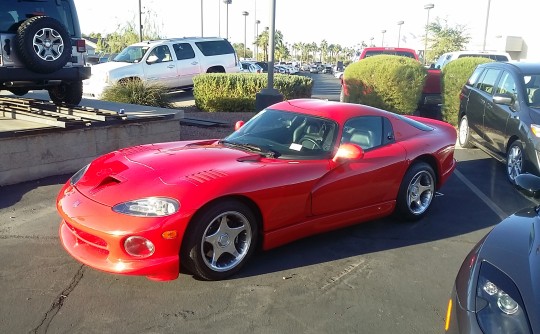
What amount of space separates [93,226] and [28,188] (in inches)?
124

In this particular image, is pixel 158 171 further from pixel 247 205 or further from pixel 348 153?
pixel 348 153

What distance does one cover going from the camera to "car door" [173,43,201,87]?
15859 mm

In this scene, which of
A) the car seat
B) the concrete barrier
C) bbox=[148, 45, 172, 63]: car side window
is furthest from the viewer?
bbox=[148, 45, 172, 63]: car side window

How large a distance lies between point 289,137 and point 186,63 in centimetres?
1209

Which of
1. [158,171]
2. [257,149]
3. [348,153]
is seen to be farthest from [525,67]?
[158,171]

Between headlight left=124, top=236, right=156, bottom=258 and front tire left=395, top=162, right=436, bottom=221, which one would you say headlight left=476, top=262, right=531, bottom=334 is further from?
front tire left=395, top=162, right=436, bottom=221

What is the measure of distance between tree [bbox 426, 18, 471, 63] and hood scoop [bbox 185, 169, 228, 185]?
1614 inches

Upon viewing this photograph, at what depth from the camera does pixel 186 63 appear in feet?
52.4

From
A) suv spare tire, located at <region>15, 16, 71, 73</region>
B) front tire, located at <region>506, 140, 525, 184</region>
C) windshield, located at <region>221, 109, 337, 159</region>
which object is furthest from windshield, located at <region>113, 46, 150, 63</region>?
front tire, located at <region>506, 140, 525, 184</region>

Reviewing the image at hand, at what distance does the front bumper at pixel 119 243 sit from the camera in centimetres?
336

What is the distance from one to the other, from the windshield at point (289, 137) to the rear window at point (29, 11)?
182 inches

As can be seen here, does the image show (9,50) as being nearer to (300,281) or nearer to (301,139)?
(301,139)

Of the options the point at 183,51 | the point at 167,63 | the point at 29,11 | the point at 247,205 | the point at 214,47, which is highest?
the point at 29,11

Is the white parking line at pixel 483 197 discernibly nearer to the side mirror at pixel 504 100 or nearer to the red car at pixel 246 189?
the red car at pixel 246 189
